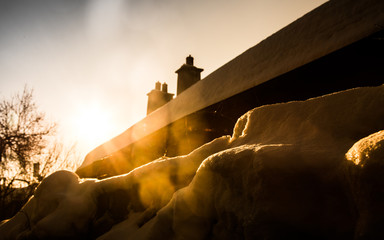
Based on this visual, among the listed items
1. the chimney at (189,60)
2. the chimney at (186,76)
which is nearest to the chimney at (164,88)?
the chimney at (186,76)

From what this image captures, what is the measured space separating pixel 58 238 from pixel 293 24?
3912 millimetres

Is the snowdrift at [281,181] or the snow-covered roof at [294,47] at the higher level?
the snow-covered roof at [294,47]

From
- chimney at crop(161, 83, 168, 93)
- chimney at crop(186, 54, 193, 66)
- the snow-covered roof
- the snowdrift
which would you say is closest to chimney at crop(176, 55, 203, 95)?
chimney at crop(186, 54, 193, 66)

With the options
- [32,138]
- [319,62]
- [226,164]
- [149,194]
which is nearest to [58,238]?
[149,194]

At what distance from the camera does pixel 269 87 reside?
343 centimetres

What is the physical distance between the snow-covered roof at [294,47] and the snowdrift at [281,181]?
1179 mm

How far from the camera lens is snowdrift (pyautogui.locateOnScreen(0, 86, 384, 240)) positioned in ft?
2.74

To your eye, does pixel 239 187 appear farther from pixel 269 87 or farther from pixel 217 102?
pixel 217 102

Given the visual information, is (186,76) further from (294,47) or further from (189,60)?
(294,47)

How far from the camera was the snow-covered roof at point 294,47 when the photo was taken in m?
2.28

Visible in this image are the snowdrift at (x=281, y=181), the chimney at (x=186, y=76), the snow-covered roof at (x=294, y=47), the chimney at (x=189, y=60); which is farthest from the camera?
the chimney at (x=189, y=60)

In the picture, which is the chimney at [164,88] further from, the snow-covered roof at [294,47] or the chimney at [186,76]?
the snow-covered roof at [294,47]

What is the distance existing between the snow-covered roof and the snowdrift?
1.18 m

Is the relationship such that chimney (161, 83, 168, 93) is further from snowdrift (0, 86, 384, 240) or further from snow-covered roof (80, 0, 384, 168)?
snowdrift (0, 86, 384, 240)
